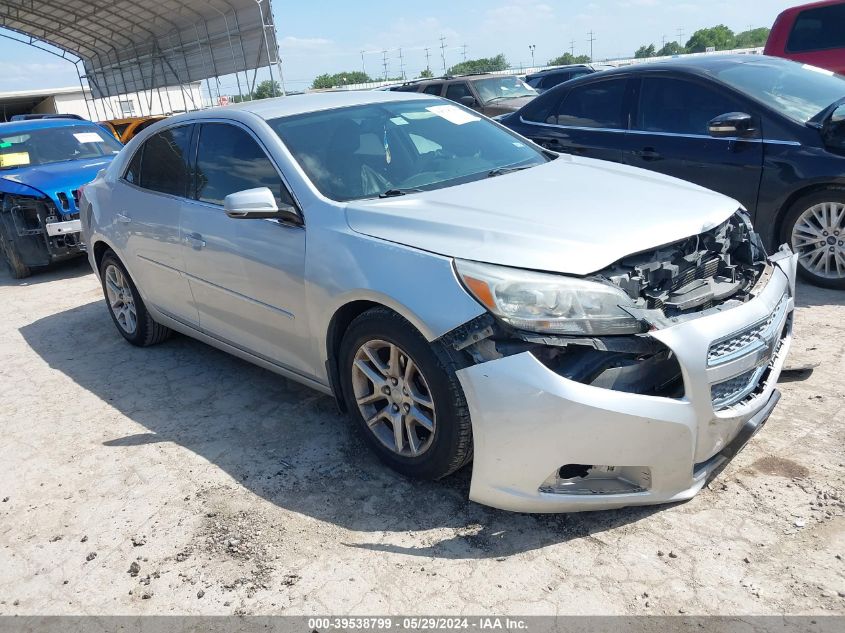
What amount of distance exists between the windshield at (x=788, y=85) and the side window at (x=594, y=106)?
0.85 meters

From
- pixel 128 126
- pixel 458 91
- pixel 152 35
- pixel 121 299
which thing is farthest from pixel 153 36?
pixel 121 299

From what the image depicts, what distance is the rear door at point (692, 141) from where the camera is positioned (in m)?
5.40

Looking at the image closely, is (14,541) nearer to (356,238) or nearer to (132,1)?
(356,238)

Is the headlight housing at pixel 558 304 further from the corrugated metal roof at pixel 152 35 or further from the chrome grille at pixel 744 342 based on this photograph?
the corrugated metal roof at pixel 152 35

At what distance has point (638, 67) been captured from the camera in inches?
244

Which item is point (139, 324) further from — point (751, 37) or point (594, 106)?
point (751, 37)

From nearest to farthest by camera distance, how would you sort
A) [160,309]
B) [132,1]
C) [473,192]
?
[473,192] → [160,309] → [132,1]

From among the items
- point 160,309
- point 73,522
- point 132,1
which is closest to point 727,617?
point 73,522

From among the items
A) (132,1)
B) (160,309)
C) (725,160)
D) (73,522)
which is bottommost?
(73,522)

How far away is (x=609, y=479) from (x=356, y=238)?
147 centimetres

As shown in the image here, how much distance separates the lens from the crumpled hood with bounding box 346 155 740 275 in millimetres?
2740

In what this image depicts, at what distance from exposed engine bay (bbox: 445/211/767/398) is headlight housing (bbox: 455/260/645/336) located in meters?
0.03

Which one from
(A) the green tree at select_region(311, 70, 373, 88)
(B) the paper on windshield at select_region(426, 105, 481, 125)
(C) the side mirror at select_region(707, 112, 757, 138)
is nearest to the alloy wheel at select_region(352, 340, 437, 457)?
(B) the paper on windshield at select_region(426, 105, 481, 125)

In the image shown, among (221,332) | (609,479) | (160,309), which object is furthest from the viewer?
(160,309)
